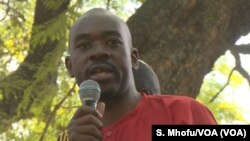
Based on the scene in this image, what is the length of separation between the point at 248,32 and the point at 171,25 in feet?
2.76

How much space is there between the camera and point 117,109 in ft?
8.46

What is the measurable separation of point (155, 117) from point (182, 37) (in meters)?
1.67

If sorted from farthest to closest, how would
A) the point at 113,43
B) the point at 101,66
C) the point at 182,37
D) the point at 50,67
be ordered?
the point at 50,67
the point at 182,37
the point at 113,43
the point at 101,66

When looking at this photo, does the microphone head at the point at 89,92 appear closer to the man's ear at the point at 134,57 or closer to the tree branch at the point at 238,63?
the man's ear at the point at 134,57

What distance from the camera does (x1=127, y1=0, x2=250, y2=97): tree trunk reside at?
155 inches

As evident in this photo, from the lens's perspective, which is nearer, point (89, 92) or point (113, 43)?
point (89, 92)

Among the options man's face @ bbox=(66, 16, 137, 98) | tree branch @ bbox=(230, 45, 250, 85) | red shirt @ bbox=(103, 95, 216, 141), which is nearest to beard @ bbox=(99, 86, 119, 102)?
man's face @ bbox=(66, 16, 137, 98)

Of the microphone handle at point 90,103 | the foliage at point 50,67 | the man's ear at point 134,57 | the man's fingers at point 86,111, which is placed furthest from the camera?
the foliage at point 50,67

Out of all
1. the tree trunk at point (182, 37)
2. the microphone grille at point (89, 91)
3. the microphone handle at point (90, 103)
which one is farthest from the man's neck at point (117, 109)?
the tree trunk at point (182, 37)

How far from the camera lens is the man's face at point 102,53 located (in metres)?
2.40

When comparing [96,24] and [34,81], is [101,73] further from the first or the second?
[34,81]

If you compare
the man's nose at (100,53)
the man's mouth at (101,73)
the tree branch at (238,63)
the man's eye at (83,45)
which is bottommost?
the man's mouth at (101,73)

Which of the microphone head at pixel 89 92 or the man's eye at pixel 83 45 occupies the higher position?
the man's eye at pixel 83 45

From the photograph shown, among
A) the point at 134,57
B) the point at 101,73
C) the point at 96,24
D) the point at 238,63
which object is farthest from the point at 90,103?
the point at 238,63
